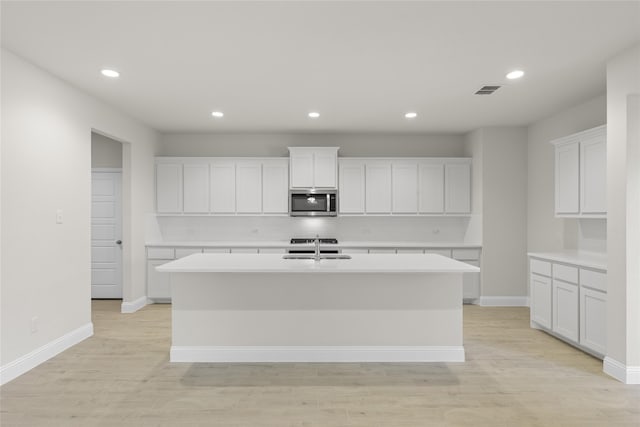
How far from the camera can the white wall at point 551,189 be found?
4270 mm

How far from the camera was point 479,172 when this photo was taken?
5.70m

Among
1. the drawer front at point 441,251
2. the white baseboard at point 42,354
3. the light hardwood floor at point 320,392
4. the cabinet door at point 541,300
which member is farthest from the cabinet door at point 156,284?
the cabinet door at point 541,300

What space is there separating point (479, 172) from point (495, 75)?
7.82 ft

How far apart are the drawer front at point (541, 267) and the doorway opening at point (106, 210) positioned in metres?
5.78

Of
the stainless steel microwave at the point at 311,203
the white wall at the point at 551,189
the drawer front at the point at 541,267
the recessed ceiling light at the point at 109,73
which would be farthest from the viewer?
the stainless steel microwave at the point at 311,203

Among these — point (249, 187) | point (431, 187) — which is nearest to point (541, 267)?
point (431, 187)

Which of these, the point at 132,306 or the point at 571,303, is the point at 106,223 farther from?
the point at 571,303

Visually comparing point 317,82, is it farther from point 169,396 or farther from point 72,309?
point 72,309

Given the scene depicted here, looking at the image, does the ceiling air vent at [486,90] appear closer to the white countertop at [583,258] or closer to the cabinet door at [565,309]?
the white countertop at [583,258]

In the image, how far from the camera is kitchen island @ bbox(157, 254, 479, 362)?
340cm

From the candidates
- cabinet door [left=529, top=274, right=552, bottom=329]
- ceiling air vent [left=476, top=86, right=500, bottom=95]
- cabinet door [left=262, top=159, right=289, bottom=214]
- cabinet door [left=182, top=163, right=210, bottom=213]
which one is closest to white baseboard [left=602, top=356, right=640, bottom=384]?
cabinet door [left=529, top=274, right=552, bottom=329]

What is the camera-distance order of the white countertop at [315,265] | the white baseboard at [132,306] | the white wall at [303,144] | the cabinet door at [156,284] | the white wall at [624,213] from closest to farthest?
the white wall at [624,213] < the white countertop at [315,265] < the white baseboard at [132,306] < the cabinet door at [156,284] < the white wall at [303,144]

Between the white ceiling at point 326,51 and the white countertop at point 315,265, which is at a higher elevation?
the white ceiling at point 326,51

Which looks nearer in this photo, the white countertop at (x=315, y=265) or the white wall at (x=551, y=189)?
the white countertop at (x=315, y=265)
